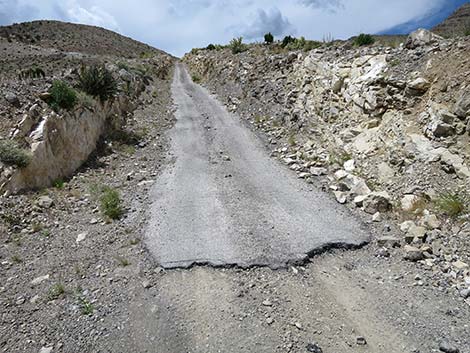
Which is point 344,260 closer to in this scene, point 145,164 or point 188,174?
point 188,174

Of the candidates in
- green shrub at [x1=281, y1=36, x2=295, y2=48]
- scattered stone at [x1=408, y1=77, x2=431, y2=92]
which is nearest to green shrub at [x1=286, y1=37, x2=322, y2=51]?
green shrub at [x1=281, y1=36, x2=295, y2=48]

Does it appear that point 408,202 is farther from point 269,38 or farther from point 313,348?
point 269,38

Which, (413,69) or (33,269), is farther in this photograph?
(413,69)

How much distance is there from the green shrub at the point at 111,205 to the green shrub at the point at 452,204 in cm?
595

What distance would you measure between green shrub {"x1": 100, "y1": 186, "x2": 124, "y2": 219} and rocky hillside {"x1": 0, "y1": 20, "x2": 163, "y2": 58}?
41.5 metres

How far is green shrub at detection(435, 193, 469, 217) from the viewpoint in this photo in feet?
17.0

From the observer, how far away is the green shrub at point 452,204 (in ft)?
17.0

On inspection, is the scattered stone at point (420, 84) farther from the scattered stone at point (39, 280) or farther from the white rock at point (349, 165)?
the scattered stone at point (39, 280)

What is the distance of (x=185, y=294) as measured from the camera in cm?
429

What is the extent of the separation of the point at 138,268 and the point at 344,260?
3.22 m

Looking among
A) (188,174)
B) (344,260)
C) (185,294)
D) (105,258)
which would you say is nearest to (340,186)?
(344,260)

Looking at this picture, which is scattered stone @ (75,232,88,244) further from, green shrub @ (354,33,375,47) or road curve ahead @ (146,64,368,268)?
green shrub @ (354,33,375,47)

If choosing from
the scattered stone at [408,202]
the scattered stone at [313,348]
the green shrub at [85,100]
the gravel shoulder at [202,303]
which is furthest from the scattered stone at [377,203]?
the green shrub at [85,100]

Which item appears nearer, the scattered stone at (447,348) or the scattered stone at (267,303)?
the scattered stone at (447,348)
